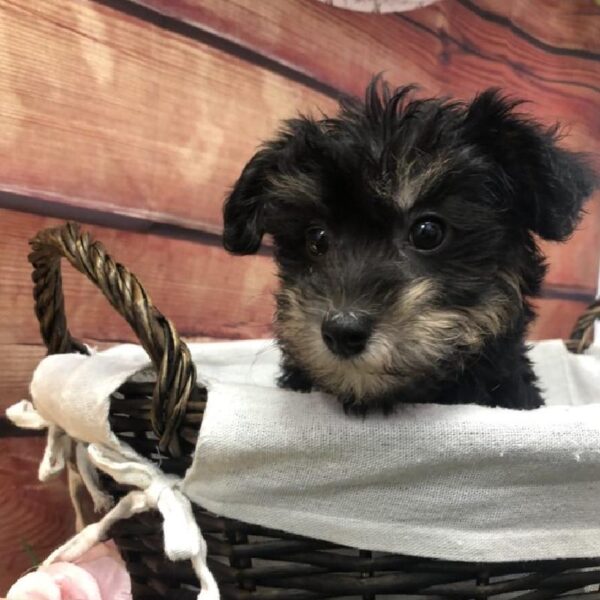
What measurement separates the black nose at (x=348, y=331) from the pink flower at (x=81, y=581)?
0.53m

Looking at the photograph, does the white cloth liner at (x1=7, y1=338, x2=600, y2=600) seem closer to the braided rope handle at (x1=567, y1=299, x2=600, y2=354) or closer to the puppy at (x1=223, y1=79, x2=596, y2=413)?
the puppy at (x1=223, y1=79, x2=596, y2=413)

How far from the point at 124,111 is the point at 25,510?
3.20 feet

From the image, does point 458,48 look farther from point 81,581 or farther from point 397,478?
point 81,581

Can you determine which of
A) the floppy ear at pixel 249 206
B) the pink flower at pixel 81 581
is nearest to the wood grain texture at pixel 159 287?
the floppy ear at pixel 249 206

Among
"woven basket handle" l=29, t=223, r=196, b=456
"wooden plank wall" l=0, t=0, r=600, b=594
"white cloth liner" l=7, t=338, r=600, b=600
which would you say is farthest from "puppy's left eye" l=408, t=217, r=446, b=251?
"wooden plank wall" l=0, t=0, r=600, b=594

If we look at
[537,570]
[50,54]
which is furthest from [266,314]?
[537,570]

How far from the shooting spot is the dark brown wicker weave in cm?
98

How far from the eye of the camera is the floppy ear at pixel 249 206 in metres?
1.43

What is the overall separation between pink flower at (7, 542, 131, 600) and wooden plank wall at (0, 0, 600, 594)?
0.48 m

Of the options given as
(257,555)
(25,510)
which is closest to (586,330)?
(257,555)

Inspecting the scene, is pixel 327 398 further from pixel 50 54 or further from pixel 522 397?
pixel 50 54

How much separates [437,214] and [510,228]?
6.7 inches

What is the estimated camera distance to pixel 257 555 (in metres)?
0.99

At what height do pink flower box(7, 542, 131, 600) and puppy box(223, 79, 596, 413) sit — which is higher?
puppy box(223, 79, 596, 413)
